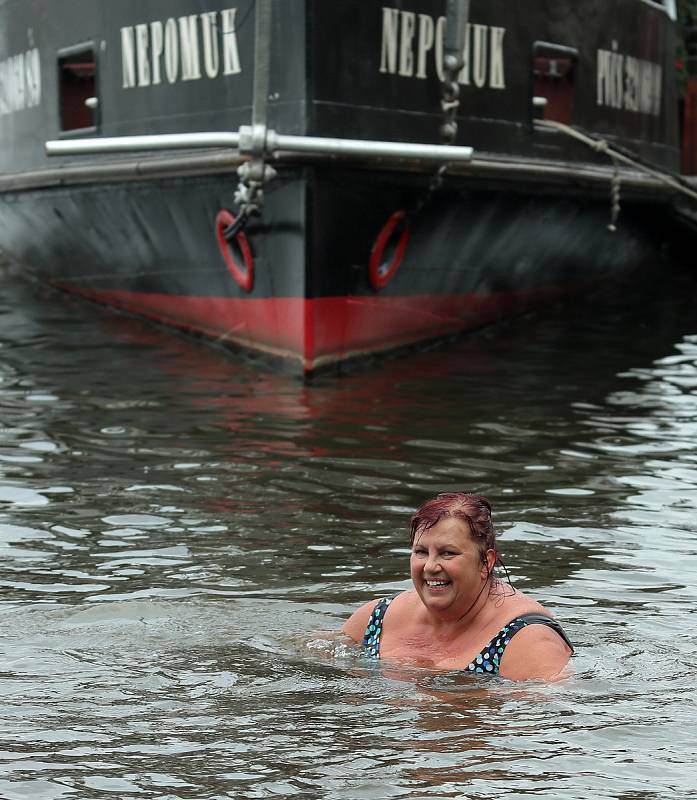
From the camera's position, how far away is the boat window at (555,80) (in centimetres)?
1312

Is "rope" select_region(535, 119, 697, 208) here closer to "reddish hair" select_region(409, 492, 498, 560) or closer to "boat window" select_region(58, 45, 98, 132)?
"boat window" select_region(58, 45, 98, 132)

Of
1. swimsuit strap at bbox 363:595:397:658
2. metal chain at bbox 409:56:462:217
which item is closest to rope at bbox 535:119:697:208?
metal chain at bbox 409:56:462:217

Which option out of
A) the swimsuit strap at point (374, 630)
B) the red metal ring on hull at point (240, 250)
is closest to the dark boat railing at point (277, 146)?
the red metal ring on hull at point (240, 250)

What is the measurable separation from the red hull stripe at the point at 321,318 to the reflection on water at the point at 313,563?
22cm

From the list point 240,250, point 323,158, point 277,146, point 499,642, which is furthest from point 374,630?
point 240,250

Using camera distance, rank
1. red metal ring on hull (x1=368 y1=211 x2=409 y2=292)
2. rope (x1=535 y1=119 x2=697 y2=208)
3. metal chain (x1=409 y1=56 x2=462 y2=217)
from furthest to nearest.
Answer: rope (x1=535 y1=119 x2=697 y2=208)
red metal ring on hull (x1=368 y1=211 x2=409 y2=292)
metal chain (x1=409 y1=56 x2=462 y2=217)

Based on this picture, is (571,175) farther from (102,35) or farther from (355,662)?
(355,662)

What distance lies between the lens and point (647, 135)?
49.4 feet

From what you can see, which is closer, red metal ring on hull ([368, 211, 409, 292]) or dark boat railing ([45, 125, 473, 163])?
dark boat railing ([45, 125, 473, 163])

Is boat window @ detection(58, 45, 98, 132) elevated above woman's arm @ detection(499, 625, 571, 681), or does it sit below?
above

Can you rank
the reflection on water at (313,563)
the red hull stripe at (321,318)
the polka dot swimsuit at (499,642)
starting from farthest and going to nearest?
the red hull stripe at (321,318) → the polka dot swimsuit at (499,642) → the reflection on water at (313,563)

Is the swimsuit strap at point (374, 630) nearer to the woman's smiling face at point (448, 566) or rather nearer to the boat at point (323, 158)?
the woman's smiling face at point (448, 566)

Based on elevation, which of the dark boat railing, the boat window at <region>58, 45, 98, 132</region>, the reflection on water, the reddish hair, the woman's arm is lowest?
the reflection on water

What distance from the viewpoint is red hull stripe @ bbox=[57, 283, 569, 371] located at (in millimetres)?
11125
